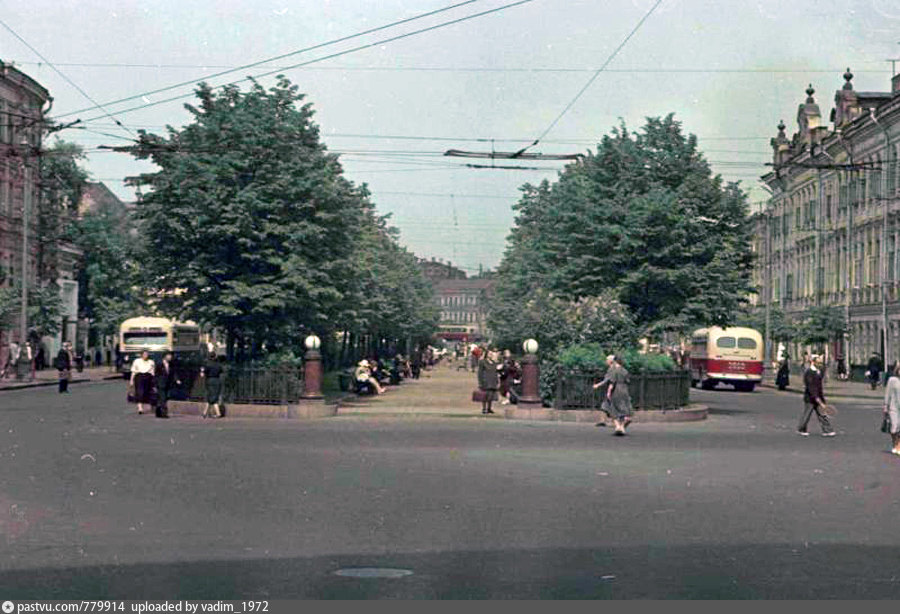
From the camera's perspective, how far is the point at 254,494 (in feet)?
51.5

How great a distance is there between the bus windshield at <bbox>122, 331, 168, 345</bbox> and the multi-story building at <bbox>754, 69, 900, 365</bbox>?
97.2ft

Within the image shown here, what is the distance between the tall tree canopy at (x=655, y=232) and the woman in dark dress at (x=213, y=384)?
11987 mm

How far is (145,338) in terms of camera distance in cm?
6506

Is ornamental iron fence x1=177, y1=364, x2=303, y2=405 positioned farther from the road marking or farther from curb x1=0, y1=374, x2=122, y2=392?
the road marking

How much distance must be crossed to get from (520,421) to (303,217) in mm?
7956

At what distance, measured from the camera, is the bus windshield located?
2554 inches

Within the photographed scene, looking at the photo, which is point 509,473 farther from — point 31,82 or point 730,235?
point 31,82

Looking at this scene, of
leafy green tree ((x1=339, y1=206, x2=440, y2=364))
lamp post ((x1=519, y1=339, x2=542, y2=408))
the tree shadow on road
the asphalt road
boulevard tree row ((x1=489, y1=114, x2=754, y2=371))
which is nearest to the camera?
the tree shadow on road

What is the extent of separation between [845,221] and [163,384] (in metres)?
49.8

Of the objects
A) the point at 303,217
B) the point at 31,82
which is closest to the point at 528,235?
the point at 31,82

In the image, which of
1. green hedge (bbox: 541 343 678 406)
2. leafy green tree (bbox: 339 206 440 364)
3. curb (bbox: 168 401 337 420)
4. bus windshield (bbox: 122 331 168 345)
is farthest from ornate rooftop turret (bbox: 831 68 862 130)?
curb (bbox: 168 401 337 420)

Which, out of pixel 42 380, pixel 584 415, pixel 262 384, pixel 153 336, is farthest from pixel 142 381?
pixel 153 336

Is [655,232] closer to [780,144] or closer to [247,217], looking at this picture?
[247,217]

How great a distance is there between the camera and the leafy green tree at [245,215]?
34875mm
